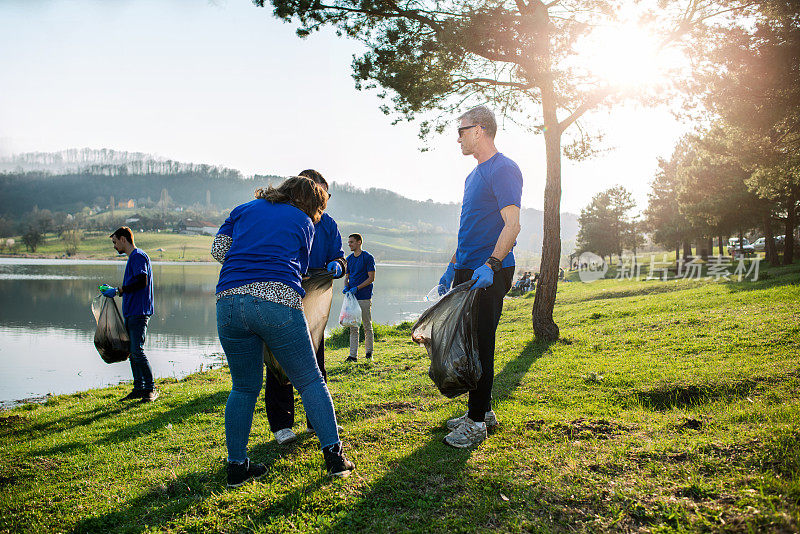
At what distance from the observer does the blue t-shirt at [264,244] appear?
2.90 metres

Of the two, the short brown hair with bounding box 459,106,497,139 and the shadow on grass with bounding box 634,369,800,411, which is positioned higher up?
the short brown hair with bounding box 459,106,497,139

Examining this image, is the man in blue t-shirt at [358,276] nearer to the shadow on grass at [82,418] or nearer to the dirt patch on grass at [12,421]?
the shadow on grass at [82,418]

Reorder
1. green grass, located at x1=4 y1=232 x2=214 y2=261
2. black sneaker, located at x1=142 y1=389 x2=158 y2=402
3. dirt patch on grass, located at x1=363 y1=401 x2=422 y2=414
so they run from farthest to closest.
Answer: green grass, located at x1=4 y1=232 x2=214 y2=261, black sneaker, located at x1=142 y1=389 x2=158 y2=402, dirt patch on grass, located at x1=363 y1=401 x2=422 y2=414

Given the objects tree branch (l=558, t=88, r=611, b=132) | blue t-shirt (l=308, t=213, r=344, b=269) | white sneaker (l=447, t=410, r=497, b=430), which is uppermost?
tree branch (l=558, t=88, r=611, b=132)

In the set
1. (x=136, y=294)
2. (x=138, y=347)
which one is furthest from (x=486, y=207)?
(x=138, y=347)

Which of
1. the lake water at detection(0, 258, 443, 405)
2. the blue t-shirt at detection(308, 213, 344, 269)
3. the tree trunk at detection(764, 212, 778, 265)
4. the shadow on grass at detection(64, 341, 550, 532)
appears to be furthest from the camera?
the tree trunk at detection(764, 212, 778, 265)

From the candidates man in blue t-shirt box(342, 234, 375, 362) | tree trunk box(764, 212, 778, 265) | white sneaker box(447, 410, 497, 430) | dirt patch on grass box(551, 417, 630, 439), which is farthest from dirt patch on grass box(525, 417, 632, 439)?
tree trunk box(764, 212, 778, 265)

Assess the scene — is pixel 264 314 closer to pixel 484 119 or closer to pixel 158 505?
pixel 158 505

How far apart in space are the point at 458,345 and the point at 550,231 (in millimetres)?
6432

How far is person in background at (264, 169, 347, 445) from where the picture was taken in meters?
4.01

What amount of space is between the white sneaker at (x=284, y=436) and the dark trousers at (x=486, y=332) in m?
1.56

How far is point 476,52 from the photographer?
902 cm

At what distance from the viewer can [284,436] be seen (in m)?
3.92

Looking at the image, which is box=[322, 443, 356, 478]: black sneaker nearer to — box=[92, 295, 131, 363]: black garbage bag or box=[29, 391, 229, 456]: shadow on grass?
box=[29, 391, 229, 456]: shadow on grass
